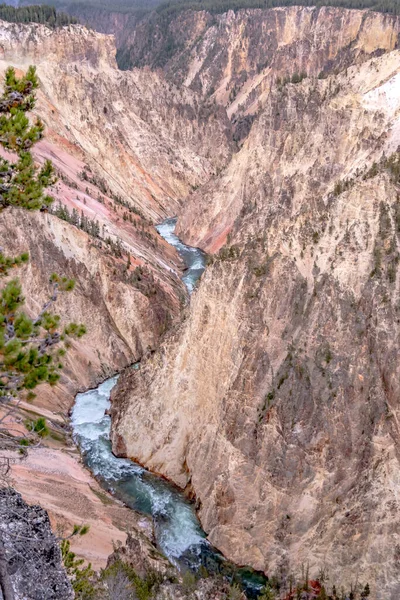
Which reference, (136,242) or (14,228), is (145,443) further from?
(136,242)

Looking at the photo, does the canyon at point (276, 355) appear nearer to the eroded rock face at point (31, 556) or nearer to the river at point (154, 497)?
the river at point (154, 497)

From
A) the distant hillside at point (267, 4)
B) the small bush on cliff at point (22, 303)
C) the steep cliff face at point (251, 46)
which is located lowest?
the small bush on cliff at point (22, 303)

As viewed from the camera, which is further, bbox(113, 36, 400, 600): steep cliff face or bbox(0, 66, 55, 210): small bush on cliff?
bbox(113, 36, 400, 600): steep cliff face

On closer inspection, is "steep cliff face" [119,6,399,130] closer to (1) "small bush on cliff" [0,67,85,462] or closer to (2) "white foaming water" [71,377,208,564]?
(2) "white foaming water" [71,377,208,564]

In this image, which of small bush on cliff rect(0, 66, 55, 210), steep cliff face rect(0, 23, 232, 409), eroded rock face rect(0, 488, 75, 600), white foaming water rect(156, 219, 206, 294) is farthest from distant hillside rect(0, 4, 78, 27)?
eroded rock face rect(0, 488, 75, 600)

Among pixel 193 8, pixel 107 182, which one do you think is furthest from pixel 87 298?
pixel 193 8

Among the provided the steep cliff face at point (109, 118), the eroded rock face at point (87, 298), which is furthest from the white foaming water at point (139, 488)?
the steep cliff face at point (109, 118)
